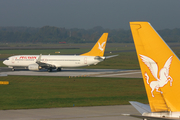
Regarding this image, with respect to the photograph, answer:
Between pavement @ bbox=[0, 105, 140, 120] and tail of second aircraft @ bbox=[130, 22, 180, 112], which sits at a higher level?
tail of second aircraft @ bbox=[130, 22, 180, 112]

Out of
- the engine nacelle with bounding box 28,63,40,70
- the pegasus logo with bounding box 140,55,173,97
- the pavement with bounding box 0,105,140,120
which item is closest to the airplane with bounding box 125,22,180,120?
the pegasus logo with bounding box 140,55,173,97

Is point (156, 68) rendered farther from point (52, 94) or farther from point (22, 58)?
point (22, 58)

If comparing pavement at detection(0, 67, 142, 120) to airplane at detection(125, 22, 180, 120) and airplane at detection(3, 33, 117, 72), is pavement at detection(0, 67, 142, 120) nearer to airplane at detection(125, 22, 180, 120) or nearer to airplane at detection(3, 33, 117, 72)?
Answer: airplane at detection(125, 22, 180, 120)

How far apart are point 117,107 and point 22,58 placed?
42.1 metres

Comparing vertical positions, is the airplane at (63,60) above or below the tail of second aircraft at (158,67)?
above

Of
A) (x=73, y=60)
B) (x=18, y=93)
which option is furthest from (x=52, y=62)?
(x=18, y=93)

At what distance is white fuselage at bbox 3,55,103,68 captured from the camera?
59.5 meters

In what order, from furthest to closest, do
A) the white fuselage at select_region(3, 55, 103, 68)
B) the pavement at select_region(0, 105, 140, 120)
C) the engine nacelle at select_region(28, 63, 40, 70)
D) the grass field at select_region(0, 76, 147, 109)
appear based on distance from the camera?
the white fuselage at select_region(3, 55, 103, 68) < the engine nacelle at select_region(28, 63, 40, 70) < the grass field at select_region(0, 76, 147, 109) < the pavement at select_region(0, 105, 140, 120)

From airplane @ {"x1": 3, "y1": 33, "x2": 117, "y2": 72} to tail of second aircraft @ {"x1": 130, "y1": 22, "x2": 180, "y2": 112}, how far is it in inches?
1898

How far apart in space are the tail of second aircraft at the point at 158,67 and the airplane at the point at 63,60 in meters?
48.2

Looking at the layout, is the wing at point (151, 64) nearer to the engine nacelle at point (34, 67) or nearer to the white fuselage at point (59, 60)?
the white fuselage at point (59, 60)

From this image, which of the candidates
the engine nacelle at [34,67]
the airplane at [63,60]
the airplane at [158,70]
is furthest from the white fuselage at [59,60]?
the airplane at [158,70]

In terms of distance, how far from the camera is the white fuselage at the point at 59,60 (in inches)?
2341

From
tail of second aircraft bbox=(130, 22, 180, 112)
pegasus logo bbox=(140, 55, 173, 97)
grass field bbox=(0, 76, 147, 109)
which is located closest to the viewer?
tail of second aircraft bbox=(130, 22, 180, 112)
